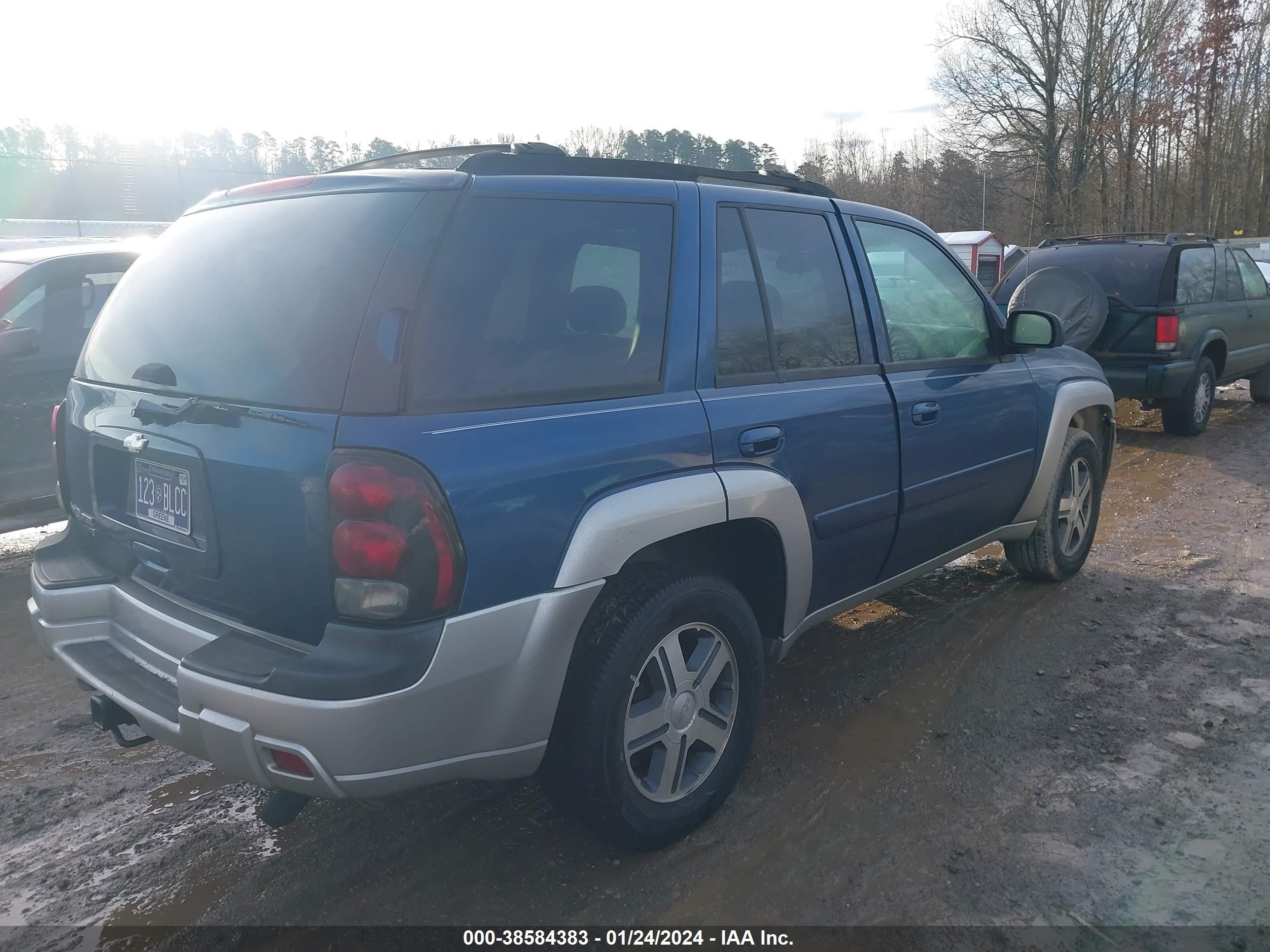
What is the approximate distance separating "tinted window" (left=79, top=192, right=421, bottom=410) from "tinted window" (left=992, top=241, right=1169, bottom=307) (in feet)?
24.9

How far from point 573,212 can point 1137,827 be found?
8.21 feet

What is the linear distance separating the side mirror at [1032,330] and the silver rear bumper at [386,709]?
271cm

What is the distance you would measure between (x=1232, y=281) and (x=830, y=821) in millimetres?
9377

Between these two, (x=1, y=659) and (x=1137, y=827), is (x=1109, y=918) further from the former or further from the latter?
(x=1, y=659)

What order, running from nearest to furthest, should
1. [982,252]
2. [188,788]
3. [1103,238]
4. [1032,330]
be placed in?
[188,788], [1032,330], [1103,238], [982,252]


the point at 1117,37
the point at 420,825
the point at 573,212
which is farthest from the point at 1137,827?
the point at 1117,37

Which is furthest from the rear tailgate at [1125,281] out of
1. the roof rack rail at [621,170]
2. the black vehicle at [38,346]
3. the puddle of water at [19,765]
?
the puddle of water at [19,765]

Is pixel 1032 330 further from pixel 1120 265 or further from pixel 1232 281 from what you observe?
pixel 1232 281

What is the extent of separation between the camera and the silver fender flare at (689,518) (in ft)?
7.75

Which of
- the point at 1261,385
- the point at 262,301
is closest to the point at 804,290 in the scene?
the point at 262,301

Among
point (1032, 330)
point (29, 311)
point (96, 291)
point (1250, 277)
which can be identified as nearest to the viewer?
point (1032, 330)

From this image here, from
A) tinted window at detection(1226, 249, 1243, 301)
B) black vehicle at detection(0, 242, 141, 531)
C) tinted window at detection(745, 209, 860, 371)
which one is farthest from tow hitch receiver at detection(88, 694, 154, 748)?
tinted window at detection(1226, 249, 1243, 301)

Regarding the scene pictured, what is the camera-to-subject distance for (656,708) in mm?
2672

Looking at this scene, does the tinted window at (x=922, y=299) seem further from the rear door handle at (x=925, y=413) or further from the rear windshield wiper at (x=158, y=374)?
the rear windshield wiper at (x=158, y=374)
